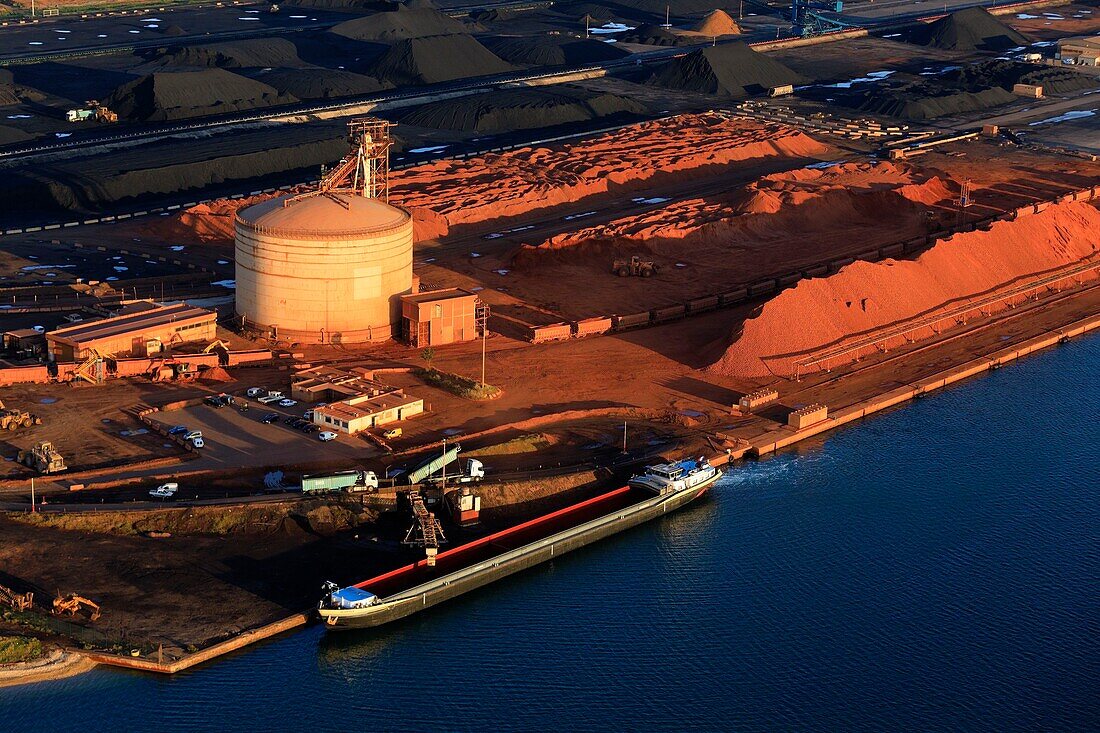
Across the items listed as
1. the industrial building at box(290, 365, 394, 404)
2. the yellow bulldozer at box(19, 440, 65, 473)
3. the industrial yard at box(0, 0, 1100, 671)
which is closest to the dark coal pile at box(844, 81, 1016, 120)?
the industrial yard at box(0, 0, 1100, 671)

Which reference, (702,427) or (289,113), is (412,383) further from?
(289,113)

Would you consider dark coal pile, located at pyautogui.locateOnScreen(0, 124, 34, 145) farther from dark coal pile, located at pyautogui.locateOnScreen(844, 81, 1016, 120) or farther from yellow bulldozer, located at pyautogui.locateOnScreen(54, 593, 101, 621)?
yellow bulldozer, located at pyautogui.locateOnScreen(54, 593, 101, 621)

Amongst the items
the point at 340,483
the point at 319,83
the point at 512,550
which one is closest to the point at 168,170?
the point at 319,83

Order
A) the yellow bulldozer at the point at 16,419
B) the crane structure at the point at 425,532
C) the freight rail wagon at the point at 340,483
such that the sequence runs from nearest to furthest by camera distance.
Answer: the crane structure at the point at 425,532, the freight rail wagon at the point at 340,483, the yellow bulldozer at the point at 16,419

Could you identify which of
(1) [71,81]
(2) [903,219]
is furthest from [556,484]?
(1) [71,81]

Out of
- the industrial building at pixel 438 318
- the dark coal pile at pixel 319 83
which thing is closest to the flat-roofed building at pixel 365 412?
the industrial building at pixel 438 318

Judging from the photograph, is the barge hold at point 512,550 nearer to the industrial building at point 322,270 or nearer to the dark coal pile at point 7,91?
the industrial building at point 322,270
